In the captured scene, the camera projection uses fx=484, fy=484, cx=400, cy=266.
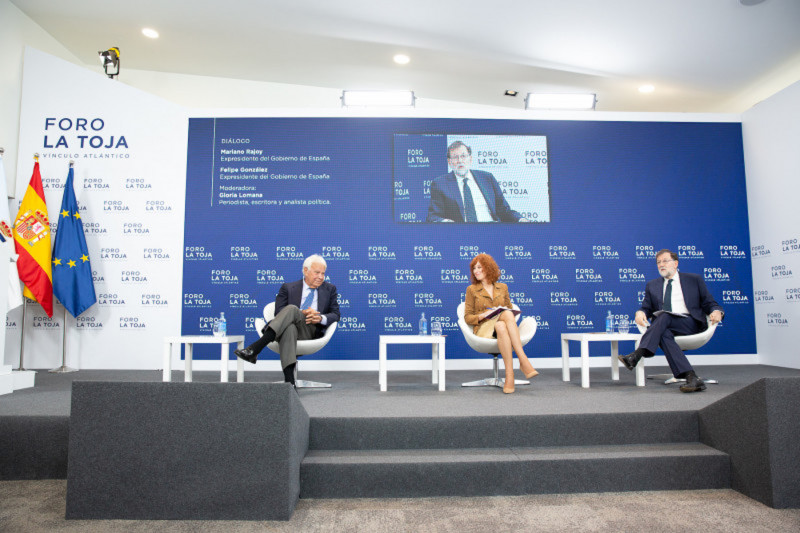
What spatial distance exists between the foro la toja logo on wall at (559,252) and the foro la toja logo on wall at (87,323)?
193 inches

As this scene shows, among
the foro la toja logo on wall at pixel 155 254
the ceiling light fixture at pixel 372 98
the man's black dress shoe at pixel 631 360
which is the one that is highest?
the ceiling light fixture at pixel 372 98

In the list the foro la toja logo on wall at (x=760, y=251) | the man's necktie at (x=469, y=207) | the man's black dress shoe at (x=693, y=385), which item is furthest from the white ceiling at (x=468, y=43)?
the man's black dress shoe at (x=693, y=385)

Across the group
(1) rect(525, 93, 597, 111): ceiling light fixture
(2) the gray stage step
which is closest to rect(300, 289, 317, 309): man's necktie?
(2) the gray stage step

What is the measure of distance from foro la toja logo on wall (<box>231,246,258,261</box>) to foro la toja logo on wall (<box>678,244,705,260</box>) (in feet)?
15.5

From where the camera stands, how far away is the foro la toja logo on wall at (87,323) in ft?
16.5

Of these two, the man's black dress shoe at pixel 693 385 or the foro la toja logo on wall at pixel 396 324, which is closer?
the man's black dress shoe at pixel 693 385

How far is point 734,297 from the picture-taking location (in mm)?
5395

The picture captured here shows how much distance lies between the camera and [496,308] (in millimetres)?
3725

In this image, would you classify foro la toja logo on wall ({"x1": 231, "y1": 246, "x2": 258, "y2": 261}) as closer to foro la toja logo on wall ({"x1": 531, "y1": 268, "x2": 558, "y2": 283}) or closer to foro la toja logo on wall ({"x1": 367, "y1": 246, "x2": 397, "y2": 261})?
foro la toja logo on wall ({"x1": 367, "y1": 246, "x2": 397, "y2": 261})

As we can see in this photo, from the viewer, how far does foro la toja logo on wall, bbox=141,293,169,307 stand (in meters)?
5.13

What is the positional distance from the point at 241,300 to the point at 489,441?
134 inches

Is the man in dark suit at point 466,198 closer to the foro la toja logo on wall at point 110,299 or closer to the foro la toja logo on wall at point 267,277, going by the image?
the foro la toja logo on wall at point 267,277

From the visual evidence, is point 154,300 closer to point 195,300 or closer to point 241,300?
point 195,300

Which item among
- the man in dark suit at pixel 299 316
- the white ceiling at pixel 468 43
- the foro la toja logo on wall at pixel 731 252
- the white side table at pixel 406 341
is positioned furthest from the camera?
the foro la toja logo on wall at pixel 731 252
